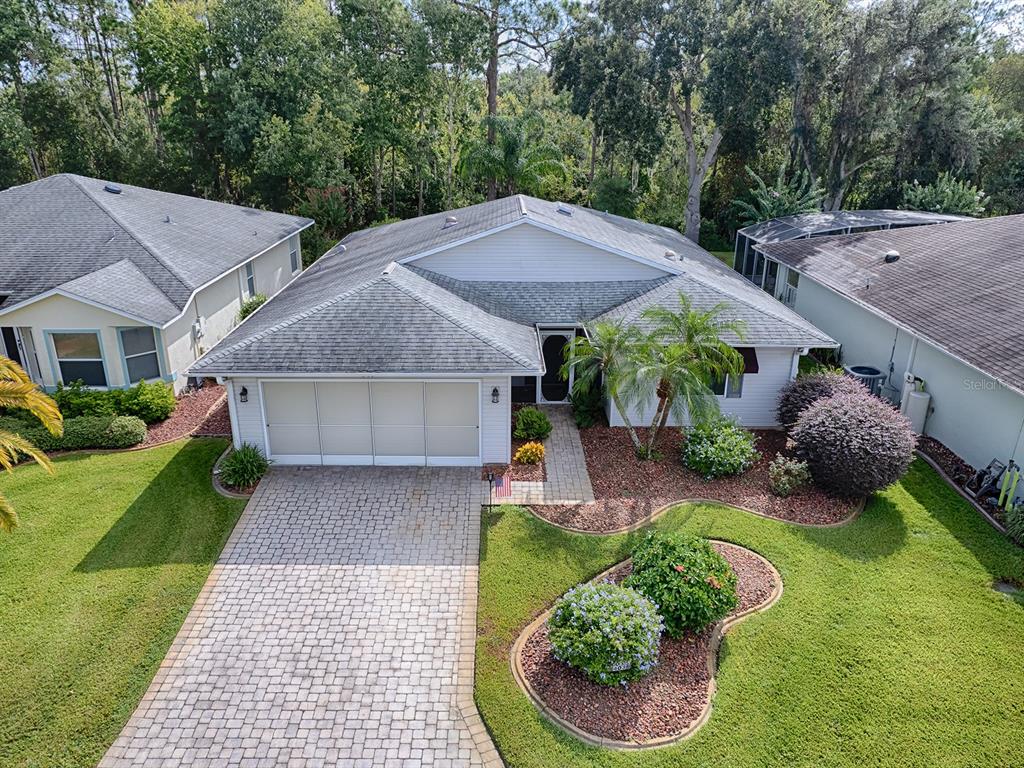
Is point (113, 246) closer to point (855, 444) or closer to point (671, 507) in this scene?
point (671, 507)

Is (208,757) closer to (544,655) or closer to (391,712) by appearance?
(391,712)

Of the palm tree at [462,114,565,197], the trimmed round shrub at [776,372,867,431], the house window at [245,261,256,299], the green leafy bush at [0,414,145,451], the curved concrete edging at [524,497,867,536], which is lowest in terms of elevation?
the curved concrete edging at [524,497,867,536]

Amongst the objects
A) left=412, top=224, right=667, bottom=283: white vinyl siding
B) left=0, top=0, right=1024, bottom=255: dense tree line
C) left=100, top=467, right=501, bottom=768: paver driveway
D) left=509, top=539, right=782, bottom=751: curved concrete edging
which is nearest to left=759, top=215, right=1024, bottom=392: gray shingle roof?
left=412, top=224, right=667, bottom=283: white vinyl siding

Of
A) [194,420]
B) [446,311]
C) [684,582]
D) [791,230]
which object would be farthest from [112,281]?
[791,230]

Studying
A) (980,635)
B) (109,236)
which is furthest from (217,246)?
(980,635)

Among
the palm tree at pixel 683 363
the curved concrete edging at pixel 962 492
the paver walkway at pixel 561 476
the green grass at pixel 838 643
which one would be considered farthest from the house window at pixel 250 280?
the curved concrete edging at pixel 962 492

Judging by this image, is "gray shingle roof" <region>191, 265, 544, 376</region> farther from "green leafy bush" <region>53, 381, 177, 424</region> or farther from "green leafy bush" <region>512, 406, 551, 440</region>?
"green leafy bush" <region>53, 381, 177, 424</region>

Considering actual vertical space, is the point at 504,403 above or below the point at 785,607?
above

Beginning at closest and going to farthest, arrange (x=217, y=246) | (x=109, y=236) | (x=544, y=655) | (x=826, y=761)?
1. (x=826, y=761)
2. (x=544, y=655)
3. (x=109, y=236)
4. (x=217, y=246)
